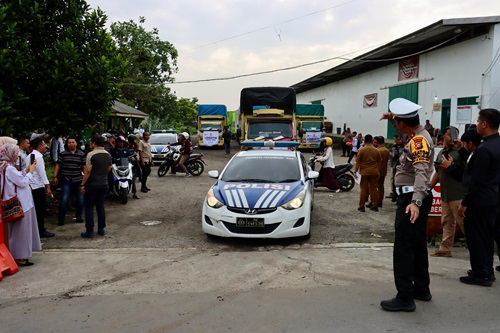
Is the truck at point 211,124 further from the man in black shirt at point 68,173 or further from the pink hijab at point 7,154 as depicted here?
the pink hijab at point 7,154

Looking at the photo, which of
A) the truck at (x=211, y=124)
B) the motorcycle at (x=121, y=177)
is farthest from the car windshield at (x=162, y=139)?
the motorcycle at (x=121, y=177)

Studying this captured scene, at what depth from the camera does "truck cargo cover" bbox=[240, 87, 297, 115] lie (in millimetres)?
20812

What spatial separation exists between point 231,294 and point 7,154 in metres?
3.52

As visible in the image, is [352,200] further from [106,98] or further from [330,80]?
[330,80]

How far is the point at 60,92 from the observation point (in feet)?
29.7

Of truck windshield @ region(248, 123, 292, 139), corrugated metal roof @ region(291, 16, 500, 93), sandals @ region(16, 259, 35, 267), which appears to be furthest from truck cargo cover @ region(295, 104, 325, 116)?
sandals @ region(16, 259, 35, 267)

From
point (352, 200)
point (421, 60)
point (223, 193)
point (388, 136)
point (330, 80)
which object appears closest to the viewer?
point (223, 193)

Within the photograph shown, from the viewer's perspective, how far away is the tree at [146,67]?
42062 mm

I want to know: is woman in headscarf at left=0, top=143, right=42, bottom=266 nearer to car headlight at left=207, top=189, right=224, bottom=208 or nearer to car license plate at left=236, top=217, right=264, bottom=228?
car headlight at left=207, top=189, right=224, bottom=208

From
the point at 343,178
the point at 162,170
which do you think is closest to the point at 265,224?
the point at 343,178

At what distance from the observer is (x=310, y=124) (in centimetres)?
3038

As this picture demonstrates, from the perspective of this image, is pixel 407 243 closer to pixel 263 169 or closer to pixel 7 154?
pixel 263 169

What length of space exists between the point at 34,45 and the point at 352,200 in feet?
27.9

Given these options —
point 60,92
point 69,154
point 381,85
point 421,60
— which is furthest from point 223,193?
point 381,85
